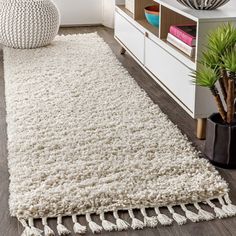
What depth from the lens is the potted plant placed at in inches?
83.8

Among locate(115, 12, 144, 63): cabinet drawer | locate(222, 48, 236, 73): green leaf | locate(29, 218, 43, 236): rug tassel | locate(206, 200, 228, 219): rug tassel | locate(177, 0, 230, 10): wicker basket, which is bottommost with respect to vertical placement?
locate(29, 218, 43, 236): rug tassel

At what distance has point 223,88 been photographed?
2.21 meters

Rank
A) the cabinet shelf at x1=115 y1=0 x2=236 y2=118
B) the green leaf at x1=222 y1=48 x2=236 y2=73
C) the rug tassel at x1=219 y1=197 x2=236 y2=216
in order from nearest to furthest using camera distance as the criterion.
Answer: the rug tassel at x1=219 y1=197 x2=236 y2=216, the green leaf at x1=222 y1=48 x2=236 y2=73, the cabinet shelf at x1=115 y1=0 x2=236 y2=118

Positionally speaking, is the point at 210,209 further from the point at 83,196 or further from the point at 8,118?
the point at 8,118

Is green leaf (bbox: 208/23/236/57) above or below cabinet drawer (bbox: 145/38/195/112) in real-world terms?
above

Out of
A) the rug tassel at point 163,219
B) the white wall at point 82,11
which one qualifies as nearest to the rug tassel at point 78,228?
the rug tassel at point 163,219

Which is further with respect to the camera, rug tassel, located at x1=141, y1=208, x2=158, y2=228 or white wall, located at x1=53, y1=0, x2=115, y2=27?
white wall, located at x1=53, y1=0, x2=115, y2=27

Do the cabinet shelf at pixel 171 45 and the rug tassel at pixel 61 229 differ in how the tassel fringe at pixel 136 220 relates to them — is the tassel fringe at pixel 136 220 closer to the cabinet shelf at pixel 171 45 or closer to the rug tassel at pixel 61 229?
the rug tassel at pixel 61 229

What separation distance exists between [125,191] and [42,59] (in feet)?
6.79

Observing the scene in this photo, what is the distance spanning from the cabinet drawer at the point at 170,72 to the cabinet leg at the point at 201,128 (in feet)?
0.22

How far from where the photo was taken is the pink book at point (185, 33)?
2.59m

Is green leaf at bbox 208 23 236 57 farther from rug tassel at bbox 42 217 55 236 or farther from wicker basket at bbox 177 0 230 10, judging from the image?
rug tassel at bbox 42 217 55 236

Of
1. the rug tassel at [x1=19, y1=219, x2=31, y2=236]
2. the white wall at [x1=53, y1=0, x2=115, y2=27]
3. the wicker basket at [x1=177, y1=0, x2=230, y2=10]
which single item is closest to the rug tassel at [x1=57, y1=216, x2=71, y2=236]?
the rug tassel at [x1=19, y1=219, x2=31, y2=236]

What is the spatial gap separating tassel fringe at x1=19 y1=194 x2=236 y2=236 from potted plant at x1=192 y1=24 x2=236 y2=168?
33cm
